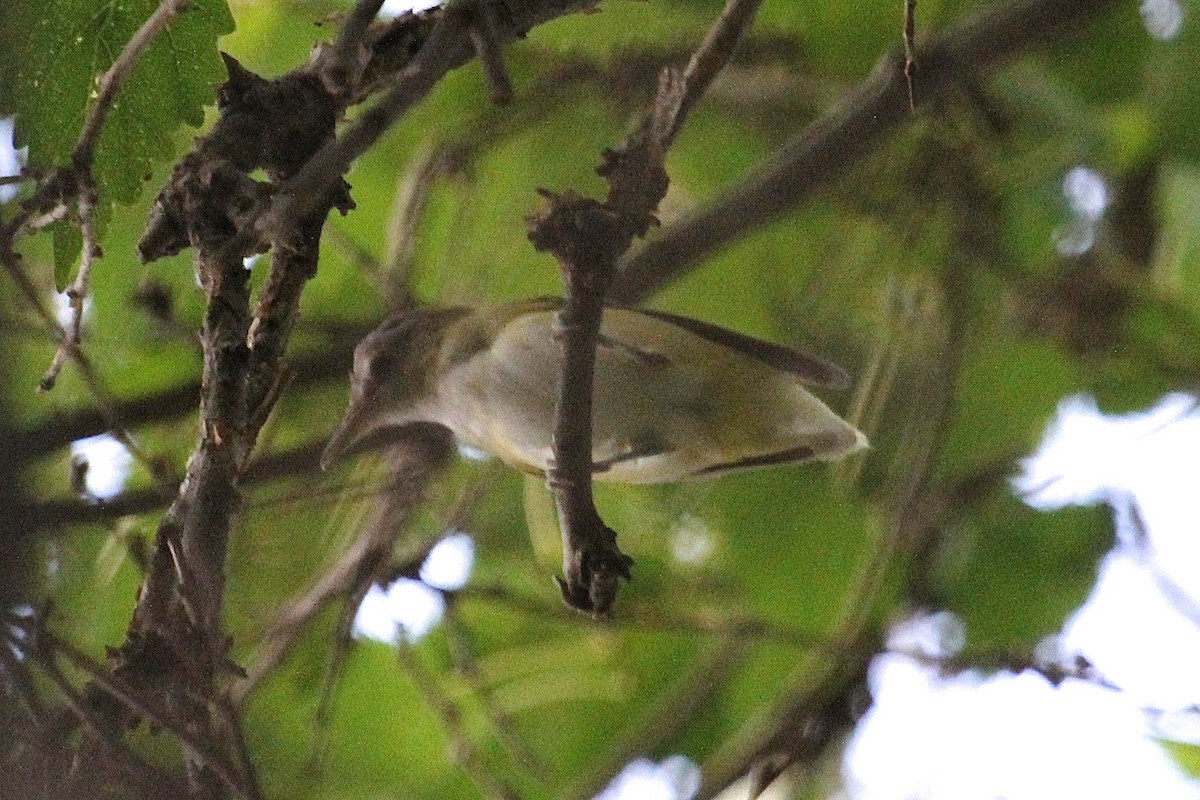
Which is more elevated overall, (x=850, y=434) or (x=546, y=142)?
(x=546, y=142)

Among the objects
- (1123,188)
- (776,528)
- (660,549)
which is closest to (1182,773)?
(776,528)

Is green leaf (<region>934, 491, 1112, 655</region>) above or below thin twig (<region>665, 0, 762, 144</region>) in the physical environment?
below

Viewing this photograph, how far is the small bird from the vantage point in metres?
2.83

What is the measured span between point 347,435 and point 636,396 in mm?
705

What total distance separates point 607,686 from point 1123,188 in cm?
196

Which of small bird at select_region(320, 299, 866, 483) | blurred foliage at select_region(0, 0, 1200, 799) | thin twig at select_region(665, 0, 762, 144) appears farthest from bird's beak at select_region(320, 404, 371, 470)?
thin twig at select_region(665, 0, 762, 144)

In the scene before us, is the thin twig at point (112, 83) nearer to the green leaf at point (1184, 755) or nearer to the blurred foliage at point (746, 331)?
the blurred foliage at point (746, 331)

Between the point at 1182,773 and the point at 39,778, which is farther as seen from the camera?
the point at 1182,773

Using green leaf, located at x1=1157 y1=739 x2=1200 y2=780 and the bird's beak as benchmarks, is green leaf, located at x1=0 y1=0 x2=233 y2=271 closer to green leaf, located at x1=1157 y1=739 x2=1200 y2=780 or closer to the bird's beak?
the bird's beak

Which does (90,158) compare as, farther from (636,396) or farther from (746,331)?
(746,331)

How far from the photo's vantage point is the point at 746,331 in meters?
3.88

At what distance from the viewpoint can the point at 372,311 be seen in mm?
3828

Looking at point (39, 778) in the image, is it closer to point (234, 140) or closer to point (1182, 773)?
point (234, 140)

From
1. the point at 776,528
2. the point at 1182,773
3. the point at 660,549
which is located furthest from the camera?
the point at 660,549
